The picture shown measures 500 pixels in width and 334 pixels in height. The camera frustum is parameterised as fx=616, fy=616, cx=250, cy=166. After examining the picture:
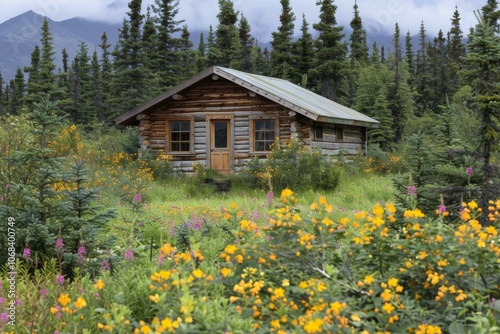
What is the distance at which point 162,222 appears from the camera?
34.8 feet

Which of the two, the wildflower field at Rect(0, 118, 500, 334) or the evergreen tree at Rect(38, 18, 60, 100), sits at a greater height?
the evergreen tree at Rect(38, 18, 60, 100)

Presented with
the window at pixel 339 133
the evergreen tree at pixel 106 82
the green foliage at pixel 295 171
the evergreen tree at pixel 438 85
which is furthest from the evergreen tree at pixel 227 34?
the green foliage at pixel 295 171

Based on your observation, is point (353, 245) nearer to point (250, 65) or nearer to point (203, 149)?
point (203, 149)

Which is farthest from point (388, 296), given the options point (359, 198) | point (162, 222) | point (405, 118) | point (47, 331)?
point (405, 118)

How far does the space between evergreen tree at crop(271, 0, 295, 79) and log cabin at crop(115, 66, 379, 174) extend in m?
27.1

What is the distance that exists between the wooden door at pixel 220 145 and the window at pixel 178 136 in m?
0.89

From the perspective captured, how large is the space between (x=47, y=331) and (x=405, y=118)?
36.7m

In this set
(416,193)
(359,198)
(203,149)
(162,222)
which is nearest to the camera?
(416,193)

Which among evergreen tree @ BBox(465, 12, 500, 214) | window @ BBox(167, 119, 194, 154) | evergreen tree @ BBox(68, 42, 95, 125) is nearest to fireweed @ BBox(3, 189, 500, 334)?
evergreen tree @ BBox(465, 12, 500, 214)

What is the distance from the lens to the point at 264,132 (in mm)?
21312

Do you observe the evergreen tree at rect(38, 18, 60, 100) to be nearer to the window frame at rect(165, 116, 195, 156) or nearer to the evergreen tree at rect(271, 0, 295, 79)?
the evergreen tree at rect(271, 0, 295, 79)

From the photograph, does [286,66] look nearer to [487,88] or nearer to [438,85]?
[438,85]

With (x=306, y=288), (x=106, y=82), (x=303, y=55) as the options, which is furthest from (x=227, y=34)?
(x=306, y=288)

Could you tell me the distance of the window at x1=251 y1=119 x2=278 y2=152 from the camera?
2130cm
